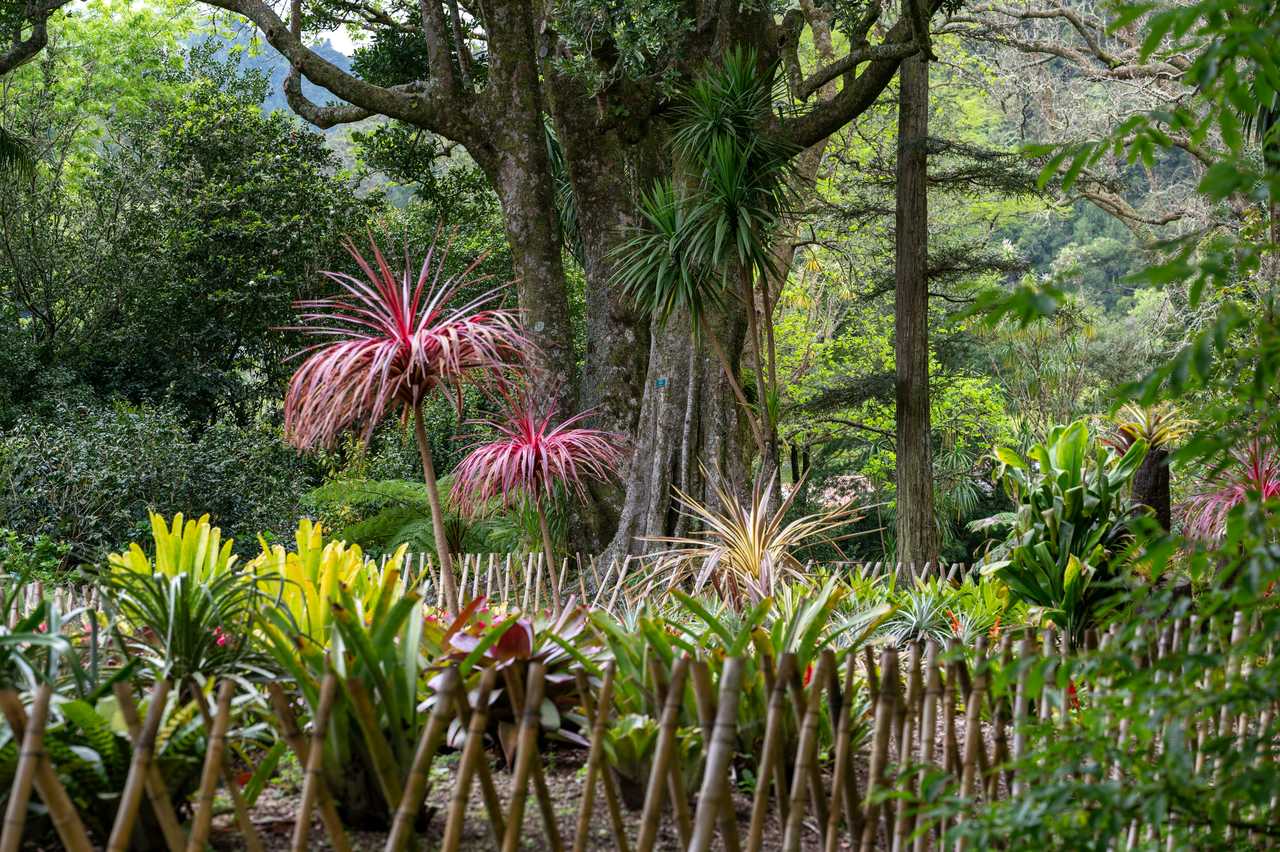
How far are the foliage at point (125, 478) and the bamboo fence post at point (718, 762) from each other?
22.3 ft

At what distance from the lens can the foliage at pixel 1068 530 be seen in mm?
4855

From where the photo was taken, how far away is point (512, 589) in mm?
6953

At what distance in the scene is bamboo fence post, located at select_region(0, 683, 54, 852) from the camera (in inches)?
71.7

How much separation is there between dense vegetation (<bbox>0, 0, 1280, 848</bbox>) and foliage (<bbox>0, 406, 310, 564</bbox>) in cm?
4

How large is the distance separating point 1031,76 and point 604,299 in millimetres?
8798

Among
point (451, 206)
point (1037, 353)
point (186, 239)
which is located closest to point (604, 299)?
point (451, 206)

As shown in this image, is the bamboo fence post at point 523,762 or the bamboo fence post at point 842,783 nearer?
the bamboo fence post at point 523,762

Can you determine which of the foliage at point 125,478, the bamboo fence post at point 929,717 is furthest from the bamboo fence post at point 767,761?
the foliage at point 125,478

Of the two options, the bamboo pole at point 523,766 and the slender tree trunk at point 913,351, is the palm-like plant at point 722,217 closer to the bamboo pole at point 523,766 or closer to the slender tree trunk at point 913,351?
the slender tree trunk at point 913,351

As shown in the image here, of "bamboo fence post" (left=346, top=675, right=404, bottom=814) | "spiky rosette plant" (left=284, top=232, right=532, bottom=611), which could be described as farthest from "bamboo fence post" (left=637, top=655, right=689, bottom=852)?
"spiky rosette plant" (left=284, top=232, right=532, bottom=611)

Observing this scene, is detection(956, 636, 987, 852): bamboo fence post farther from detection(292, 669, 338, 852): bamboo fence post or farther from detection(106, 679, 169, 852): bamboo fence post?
detection(106, 679, 169, 852): bamboo fence post

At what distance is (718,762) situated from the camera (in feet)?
6.97

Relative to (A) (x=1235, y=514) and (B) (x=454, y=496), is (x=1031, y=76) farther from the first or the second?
(A) (x=1235, y=514)

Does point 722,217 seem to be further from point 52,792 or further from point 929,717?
point 52,792
